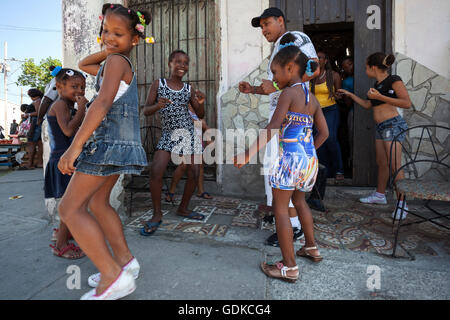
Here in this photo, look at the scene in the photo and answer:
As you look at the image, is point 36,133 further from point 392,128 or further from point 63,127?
point 392,128

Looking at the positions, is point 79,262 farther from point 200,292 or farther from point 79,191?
point 200,292

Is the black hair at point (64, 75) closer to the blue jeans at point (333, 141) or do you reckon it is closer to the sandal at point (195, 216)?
the sandal at point (195, 216)

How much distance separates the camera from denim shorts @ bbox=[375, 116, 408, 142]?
3.54 m

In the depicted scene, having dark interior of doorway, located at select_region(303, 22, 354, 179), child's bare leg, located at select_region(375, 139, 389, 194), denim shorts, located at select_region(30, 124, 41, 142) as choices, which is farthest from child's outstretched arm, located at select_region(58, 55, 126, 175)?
denim shorts, located at select_region(30, 124, 41, 142)

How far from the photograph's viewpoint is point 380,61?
11.6 ft

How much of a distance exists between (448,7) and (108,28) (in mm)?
4479

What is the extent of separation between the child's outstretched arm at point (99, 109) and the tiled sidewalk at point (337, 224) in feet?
5.00

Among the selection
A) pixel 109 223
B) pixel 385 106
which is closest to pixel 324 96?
pixel 385 106

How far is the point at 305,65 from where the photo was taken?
2055 millimetres

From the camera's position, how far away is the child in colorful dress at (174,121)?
119 inches

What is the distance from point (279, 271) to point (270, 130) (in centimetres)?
97

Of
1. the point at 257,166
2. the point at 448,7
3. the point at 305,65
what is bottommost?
the point at 257,166

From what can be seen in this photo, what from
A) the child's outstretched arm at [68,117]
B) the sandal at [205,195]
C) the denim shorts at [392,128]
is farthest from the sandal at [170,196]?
the denim shorts at [392,128]
